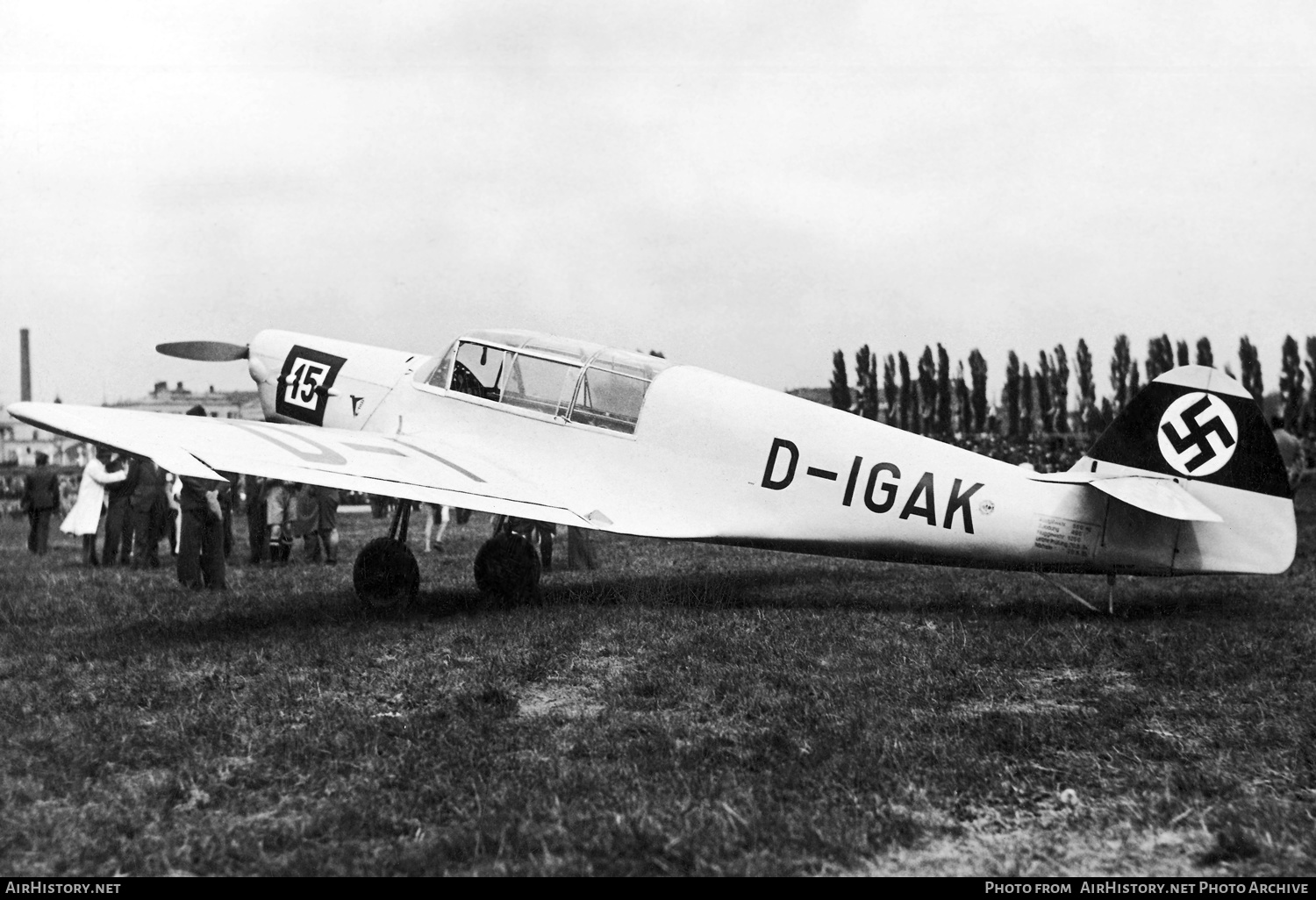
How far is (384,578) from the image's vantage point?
8.00m

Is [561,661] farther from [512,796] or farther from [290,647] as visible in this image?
[512,796]

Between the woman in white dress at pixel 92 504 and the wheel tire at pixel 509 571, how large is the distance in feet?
25.3

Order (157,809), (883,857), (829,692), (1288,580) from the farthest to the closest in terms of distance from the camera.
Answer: (1288,580), (829,692), (157,809), (883,857)

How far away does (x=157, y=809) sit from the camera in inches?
140

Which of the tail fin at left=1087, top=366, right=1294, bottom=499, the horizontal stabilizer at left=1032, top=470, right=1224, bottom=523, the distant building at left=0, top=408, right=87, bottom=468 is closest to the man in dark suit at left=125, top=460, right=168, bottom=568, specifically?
the horizontal stabilizer at left=1032, top=470, right=1224, bottom=523

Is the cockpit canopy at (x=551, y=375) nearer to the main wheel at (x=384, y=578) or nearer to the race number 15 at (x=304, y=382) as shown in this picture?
the race number 15 at (x=304, y=382)

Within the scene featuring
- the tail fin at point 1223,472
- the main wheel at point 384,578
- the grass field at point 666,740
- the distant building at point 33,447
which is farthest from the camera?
the distant building at point 33,447

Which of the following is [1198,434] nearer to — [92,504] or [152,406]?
[92,504]

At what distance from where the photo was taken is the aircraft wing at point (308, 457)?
6.59m

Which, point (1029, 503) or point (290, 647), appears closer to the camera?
point (290, 647)

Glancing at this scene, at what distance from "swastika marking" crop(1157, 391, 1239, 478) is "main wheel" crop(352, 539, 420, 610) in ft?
18.1

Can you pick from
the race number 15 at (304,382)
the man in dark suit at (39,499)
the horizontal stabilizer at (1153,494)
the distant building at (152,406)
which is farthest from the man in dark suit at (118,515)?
the distant building at (152,406)

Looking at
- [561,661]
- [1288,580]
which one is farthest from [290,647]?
[1288,580]

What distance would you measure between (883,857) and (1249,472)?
16.6ft
